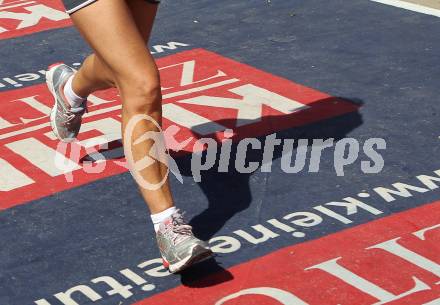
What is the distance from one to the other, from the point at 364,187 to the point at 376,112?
1172 mm

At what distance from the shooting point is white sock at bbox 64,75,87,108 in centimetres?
622

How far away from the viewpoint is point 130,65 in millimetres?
4820

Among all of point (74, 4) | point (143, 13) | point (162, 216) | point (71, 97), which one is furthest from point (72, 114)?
point (162, 216)

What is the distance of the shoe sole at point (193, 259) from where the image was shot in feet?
15.4

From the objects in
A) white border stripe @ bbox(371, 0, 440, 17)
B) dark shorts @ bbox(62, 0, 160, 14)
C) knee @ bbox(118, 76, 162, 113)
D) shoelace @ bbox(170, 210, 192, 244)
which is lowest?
shoelace @ bbox(170, 210, 192, 244)

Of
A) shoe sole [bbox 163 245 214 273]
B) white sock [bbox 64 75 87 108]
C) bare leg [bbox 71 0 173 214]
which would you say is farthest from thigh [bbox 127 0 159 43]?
shoe sole [bbox 163 245 214 273]

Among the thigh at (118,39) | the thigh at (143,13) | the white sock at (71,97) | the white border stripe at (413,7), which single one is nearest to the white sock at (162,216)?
the thigh at (118,39)

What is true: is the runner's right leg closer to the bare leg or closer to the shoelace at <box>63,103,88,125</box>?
the bare leg

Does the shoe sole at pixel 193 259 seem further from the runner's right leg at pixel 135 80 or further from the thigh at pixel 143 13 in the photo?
the thigh at pixel 143 13

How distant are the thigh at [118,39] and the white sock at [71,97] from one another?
1346 millimetres

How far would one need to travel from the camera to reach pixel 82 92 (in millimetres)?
6160

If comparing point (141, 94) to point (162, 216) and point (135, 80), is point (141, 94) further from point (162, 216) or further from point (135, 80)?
point (162, 216)

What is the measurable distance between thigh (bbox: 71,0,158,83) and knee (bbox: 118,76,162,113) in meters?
0.02

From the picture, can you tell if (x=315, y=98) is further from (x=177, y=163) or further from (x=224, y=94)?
(x=177, y=163)
